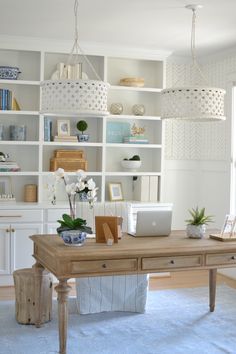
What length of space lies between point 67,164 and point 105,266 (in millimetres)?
2589

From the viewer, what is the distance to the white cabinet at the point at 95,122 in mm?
5906

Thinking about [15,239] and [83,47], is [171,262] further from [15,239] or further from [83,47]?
[83,47]

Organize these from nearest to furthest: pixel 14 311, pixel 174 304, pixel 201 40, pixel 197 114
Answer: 1. pixel 197 114
2. pixel 14 311
3. pixel 174 304
4. pixel 201 40

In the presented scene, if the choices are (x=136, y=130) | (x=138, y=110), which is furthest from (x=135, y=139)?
(x=138, y=110)

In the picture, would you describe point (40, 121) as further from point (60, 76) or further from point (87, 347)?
point (87, 347)

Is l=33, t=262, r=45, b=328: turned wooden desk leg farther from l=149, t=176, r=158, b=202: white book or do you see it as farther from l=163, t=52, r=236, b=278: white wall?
l=163, t=52, r=236, b=278: white wall

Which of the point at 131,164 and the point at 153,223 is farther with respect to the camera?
the point at 131,164

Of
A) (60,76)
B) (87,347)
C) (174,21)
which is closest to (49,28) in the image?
(60,76)

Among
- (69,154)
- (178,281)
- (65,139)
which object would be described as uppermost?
(65,139)

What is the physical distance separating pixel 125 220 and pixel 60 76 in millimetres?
1962

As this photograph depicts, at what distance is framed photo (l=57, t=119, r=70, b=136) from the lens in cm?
601

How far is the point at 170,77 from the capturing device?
21.7ft

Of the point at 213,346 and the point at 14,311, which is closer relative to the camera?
the point at 213,346

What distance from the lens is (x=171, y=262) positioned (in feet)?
12.1
